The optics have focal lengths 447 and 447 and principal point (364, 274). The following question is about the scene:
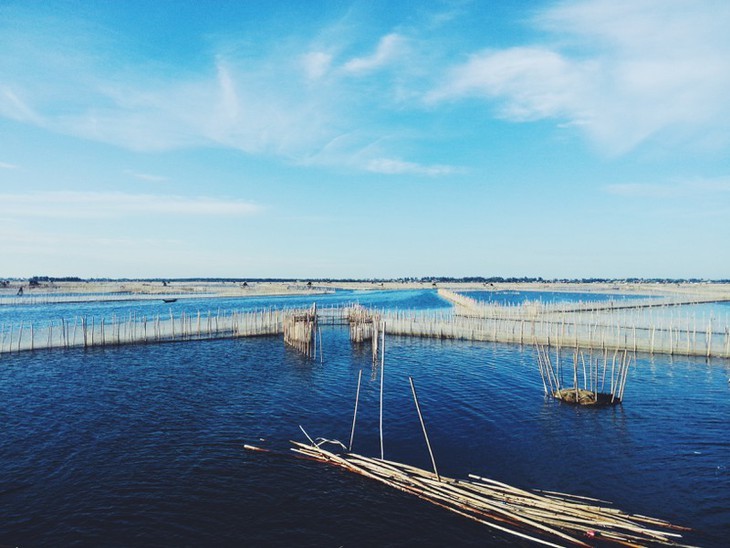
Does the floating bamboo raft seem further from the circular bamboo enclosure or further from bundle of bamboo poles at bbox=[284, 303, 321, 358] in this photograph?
bundle of bamboo poles at bbox=[284, 303, 321, 358]

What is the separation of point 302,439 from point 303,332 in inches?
694

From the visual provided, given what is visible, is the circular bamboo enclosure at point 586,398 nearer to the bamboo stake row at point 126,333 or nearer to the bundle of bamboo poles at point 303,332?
the bundle of bamboo poles at point 303,332

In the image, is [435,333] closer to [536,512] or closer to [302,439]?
[302,439]

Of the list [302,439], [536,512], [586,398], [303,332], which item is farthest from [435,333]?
[536,512]

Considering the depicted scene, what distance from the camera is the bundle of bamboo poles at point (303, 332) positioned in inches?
1291

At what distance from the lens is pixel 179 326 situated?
44375 mm

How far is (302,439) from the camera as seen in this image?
1611 centimetres

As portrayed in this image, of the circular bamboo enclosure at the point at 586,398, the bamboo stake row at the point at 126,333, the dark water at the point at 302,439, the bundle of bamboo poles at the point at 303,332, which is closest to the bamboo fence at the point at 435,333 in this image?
the bamboo stake row at the point at 126,333

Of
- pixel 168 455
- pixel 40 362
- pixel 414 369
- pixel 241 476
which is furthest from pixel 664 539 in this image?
pixel 40 362

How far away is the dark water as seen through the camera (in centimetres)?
1077

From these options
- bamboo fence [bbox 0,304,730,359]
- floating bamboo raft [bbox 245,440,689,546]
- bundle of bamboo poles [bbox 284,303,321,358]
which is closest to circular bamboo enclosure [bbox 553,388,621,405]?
floating bamboo raft [bbox 245,440,689,546]

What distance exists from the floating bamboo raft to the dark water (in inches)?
16.8

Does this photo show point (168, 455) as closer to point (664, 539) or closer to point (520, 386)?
point (664, 539)

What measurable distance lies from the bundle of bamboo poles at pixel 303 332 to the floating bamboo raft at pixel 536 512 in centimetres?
2052
